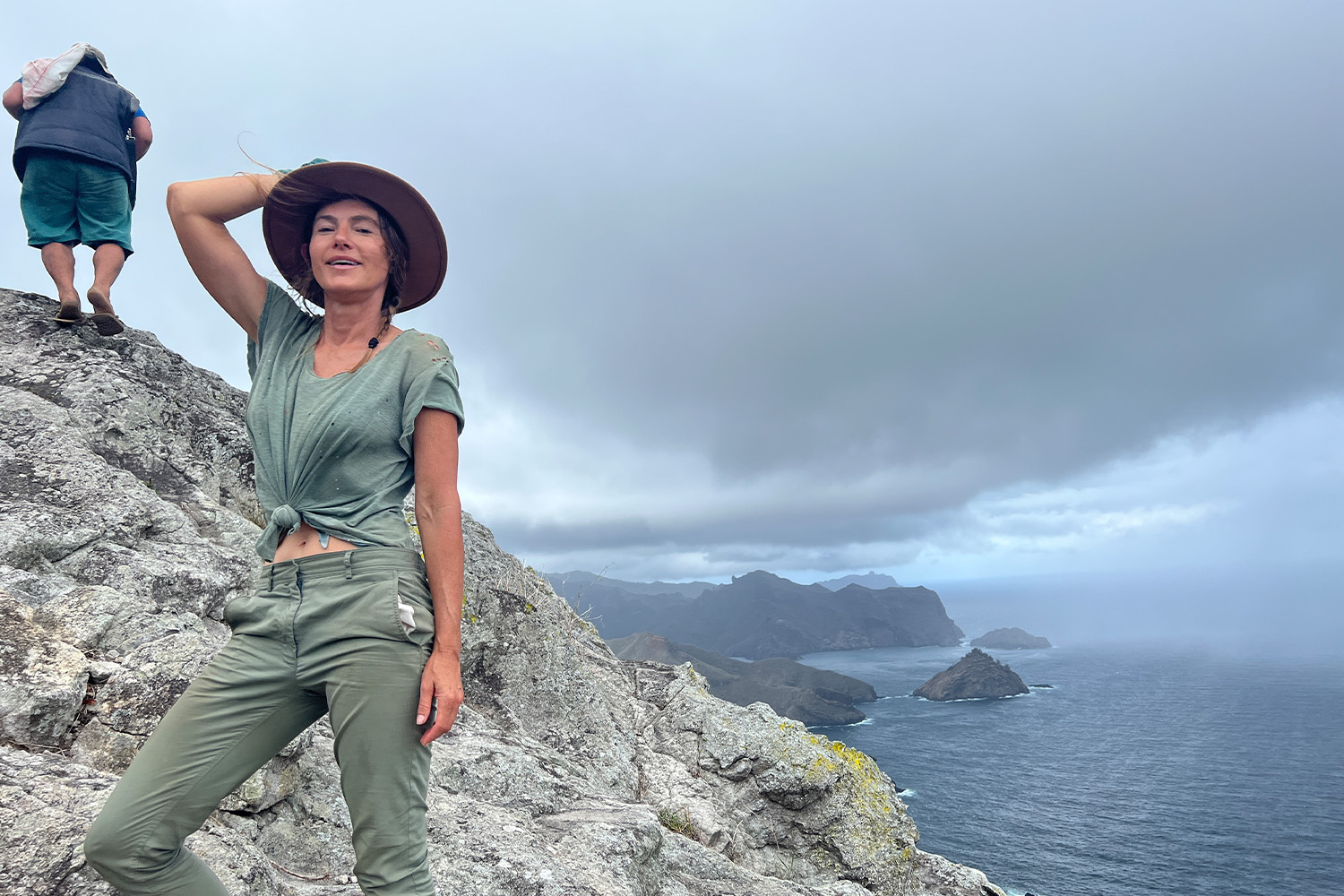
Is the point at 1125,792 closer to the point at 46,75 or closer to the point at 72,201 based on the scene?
the point at 72,201

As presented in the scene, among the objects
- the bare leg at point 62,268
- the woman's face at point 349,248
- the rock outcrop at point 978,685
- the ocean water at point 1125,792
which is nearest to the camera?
the woman's face at point 349,248

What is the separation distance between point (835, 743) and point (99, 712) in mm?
10959

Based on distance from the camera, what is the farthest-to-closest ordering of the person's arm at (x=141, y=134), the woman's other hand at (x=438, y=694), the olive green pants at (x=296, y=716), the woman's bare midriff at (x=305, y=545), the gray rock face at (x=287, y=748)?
the person's arm at (x=141, y=134) → the gray rock face at (x=287, y=748) → the woman's bare midriff at (x=305, y=545) → the woman's other hand at (x=438, y=694) → the olive green pants at (x=296, y=716)

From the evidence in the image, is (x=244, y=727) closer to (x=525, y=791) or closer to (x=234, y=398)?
(x=525, y=791)

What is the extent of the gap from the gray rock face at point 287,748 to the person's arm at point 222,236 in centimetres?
285

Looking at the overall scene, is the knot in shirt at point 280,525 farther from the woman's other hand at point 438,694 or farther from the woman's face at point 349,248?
the woman's face at point 349,248

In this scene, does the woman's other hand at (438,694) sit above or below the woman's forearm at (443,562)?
below

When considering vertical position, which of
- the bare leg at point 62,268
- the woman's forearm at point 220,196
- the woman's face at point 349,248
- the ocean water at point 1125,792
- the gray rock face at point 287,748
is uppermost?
the bare leg at point 62,268

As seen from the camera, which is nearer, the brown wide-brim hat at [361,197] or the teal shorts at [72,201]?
the brown wide-brim hat at [361,197]

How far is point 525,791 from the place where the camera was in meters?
6.98

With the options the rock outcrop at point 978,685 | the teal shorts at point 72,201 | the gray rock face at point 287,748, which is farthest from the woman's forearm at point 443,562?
the rock outcrop at point 978,685

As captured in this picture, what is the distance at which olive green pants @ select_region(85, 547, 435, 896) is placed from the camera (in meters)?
2.66

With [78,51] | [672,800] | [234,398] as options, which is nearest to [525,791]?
[672,800]

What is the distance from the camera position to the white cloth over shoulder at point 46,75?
7.23 meters
